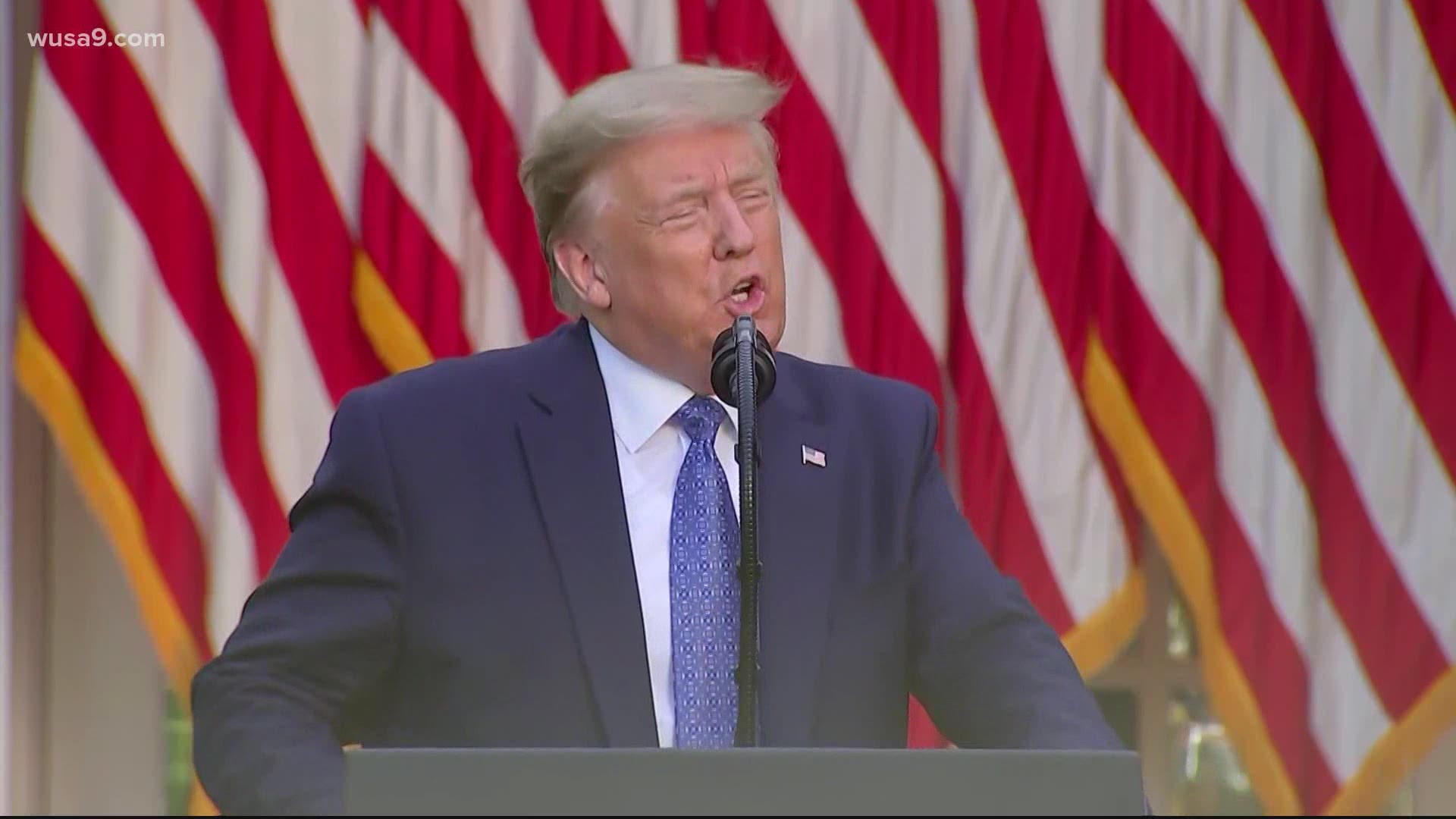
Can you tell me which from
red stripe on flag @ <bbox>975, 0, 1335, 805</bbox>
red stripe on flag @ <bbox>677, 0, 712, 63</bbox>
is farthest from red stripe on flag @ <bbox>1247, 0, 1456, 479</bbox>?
red stripe on flag @ <bbox>677, 0, 712, 63</bbox>

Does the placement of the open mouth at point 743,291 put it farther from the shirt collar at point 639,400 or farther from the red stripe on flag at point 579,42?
the red stripe on flag at point 579,42

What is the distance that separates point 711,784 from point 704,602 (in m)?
0.82

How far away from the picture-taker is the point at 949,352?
3107mm

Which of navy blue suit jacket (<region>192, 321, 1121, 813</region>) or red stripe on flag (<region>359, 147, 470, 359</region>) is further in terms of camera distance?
red stripe on flag (<region>359, 147, 470, 359</region>)

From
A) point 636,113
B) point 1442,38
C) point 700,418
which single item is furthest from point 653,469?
point 1442,38

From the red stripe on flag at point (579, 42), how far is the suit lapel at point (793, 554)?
1247 mm

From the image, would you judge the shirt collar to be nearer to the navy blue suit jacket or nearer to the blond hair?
the navy blue suit jacket

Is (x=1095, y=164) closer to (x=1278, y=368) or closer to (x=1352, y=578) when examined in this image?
(x=1278, y=368)

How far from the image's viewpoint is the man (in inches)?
68.5

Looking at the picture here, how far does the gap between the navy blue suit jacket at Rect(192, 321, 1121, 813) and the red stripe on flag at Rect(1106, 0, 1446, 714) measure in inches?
54.2

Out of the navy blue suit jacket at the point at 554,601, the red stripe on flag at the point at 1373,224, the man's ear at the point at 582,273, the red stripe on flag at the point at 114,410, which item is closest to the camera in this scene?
the navy blue suit jacket at the point at 554,601

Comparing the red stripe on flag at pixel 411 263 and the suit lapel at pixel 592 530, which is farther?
the red stripe on flag at pixel 411 263

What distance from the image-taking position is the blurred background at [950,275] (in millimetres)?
3023

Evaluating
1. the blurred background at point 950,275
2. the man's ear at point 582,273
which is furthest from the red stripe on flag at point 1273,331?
the man's ear at point 582,273
